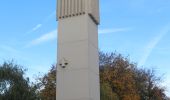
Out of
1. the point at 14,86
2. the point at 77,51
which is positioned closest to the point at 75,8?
the point at 77,51

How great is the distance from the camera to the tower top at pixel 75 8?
17047 mm

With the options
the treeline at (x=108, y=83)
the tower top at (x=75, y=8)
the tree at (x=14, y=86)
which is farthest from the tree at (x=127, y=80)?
the tower top at (x=75, y=8)

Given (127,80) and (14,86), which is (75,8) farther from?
(127,80)

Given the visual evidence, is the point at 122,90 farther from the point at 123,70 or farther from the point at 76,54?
the point at 76,54

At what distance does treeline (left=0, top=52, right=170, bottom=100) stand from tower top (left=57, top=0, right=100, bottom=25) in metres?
13.0

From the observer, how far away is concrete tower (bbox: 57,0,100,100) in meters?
16.0

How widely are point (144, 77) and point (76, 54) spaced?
3430 cm

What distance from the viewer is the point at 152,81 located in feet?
166

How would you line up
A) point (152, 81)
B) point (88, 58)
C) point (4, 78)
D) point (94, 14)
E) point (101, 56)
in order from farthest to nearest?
point (152, 81)
point (101, 56)
point (4, 78)
point (94, 14)
point (88, 58)

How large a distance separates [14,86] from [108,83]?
16.0 meters

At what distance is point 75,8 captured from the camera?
17.2 metres

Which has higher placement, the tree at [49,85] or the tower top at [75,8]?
the tower top at [75,8]

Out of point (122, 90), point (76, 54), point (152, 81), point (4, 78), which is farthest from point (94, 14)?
point (152, 81)

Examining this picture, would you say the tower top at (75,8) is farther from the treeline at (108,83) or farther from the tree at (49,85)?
the tree at (49,85)
